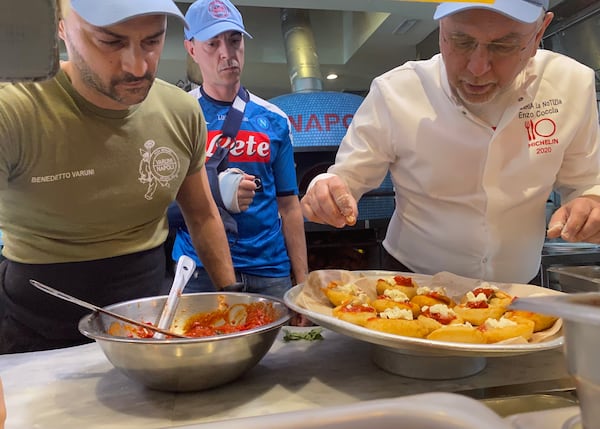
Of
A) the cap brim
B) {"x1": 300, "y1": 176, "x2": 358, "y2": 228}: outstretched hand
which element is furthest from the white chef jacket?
the cap brim

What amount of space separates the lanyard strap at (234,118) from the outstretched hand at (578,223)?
1342 mm

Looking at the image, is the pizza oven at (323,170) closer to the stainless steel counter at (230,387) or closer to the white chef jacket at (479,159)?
the white chef jacket at (479,159)

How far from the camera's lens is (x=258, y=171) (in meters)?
2.15

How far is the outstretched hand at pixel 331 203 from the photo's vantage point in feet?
3.84

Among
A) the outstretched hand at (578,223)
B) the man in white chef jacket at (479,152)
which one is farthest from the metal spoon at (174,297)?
the outstretched hand at (578,223)

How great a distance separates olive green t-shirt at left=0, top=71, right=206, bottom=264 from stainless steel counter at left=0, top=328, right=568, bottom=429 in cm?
39

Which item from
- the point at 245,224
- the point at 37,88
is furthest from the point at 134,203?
the point at 245,224

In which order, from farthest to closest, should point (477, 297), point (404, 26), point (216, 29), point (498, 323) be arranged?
1. point (404, 26)
2. point (216, 29)
3. point (477, 297)
4. point (498, 323)

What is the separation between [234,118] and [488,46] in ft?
3.82

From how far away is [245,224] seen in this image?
2133 millimetres

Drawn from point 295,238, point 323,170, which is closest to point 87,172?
point 295,238

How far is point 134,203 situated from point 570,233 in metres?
1.11

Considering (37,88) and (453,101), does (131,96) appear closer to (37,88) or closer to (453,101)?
(37,88)

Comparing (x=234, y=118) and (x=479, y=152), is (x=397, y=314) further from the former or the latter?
(x=234, y=118)
